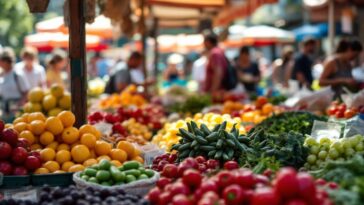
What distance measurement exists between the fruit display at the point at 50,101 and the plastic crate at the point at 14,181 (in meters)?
2.80

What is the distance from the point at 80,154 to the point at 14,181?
61 centimetres

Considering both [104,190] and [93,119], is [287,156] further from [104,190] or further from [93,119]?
[93,119]

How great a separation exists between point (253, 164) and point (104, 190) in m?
1.33

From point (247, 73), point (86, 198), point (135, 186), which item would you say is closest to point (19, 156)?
point (135, 186)

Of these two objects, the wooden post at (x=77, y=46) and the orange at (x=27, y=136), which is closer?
the orange at (x=27, y=136)

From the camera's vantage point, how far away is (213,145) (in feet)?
17.5

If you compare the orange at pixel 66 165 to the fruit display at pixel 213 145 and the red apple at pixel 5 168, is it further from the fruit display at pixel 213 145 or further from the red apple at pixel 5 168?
the fruit display at pixel 213 145

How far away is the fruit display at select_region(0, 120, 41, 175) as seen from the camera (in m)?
4.97

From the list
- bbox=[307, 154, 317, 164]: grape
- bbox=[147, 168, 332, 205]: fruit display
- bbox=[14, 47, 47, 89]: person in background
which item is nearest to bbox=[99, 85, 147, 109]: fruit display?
bbox=[14, 47, 47, 89]: person in background

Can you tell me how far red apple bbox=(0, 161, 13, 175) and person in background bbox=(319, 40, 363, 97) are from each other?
6.24 metres

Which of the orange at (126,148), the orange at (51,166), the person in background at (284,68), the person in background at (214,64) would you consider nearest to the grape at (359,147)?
the orange at (126,148)

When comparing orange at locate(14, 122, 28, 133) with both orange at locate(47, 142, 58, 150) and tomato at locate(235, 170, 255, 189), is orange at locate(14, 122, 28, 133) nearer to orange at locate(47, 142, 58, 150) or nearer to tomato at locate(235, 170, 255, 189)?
orange at locate(47, 142, 58, 150)

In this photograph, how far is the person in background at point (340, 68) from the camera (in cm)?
1001

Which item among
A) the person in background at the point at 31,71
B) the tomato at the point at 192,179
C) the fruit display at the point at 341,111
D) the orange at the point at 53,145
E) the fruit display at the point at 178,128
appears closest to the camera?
the tomato at the point at 192,179
